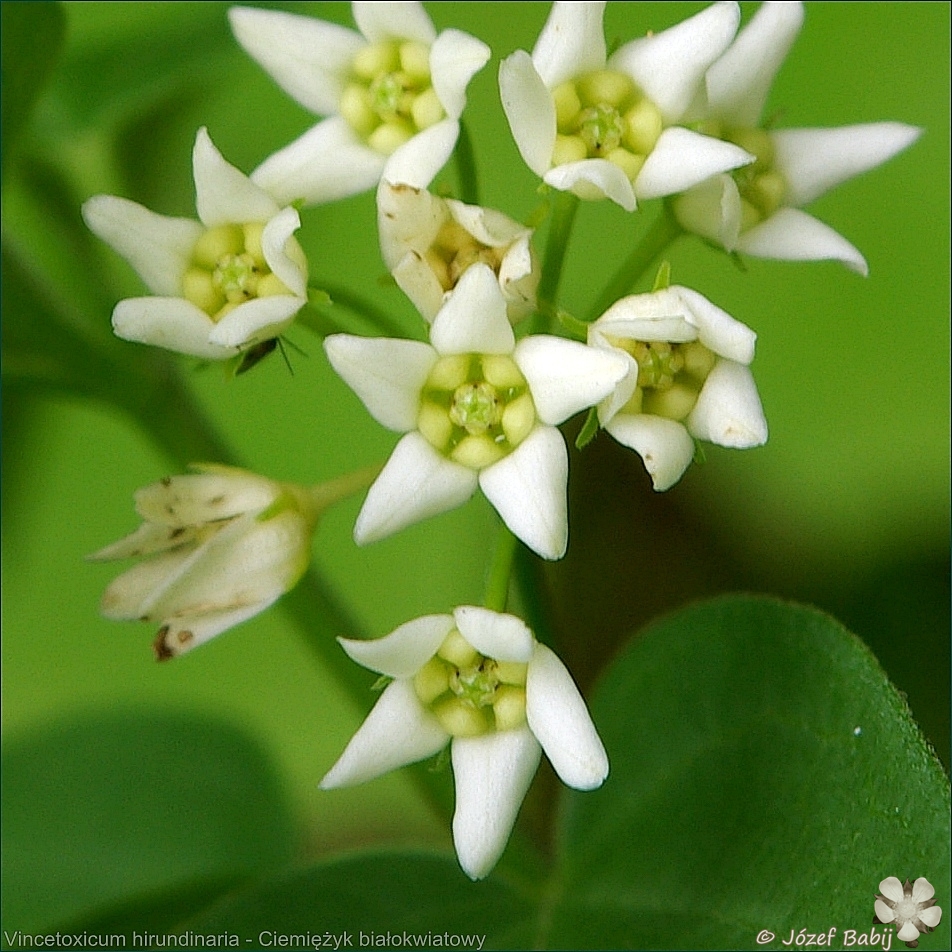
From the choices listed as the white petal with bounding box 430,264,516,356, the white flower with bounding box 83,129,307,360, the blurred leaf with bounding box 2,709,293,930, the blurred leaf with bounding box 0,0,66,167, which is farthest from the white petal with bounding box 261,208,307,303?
the blurred leaf with bounding box 2,709,293,930

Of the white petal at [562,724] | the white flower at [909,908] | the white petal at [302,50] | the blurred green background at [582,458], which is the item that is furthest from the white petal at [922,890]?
the blurred green background at [582,458]

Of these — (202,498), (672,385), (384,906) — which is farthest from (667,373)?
(384,906)

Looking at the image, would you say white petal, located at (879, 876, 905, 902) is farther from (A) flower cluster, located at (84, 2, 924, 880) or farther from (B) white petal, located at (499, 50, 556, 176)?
(B) white petal, located at (499, 50, 556, 176)

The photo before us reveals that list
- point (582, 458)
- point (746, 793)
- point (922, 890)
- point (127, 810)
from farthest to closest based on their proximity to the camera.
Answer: point (582, 458) → point (127, 810) → point (746, 793) → point (922, 890)

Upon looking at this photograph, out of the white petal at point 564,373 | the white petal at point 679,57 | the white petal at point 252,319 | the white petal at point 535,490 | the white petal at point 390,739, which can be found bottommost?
the white petal at point 390,739

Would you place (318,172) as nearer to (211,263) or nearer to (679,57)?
(211,263)

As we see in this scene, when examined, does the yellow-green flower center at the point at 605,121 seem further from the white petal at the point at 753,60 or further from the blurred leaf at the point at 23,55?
the blurred leaf at the point at 23,55
